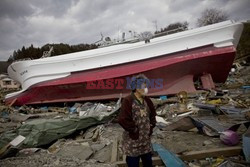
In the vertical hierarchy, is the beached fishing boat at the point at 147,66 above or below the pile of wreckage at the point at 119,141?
above

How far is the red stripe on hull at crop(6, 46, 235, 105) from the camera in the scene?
6.34m

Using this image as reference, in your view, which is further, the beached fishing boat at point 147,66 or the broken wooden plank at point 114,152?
the beached fishing boat at point 147,66

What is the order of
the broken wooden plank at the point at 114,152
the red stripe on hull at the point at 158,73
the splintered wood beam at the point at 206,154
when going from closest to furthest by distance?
1. the splintered wood beam at the point at 206,154
2. the broken wooden plank at the point at 114,152
3. the red stripe on hull at the point at 158,73

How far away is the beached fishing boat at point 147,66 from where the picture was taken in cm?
638

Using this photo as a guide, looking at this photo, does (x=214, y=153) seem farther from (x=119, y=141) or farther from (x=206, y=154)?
(x=119, y=141)

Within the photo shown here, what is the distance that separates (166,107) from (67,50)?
15.4 meters

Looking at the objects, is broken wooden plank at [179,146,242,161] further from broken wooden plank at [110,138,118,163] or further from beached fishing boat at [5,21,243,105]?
beached fishing boat at [5,21,243,105]

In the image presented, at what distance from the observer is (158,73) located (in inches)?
263

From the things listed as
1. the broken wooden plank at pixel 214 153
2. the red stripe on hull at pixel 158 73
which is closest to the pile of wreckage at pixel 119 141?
the broken wooden plank at pixel 214 153

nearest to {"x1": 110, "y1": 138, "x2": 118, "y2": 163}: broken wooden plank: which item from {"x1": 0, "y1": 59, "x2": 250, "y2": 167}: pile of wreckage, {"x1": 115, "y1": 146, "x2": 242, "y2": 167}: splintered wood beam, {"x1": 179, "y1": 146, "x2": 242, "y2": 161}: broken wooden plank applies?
{"x1": 0, "y1": 59, "x2": 250, "y2": 167}: pile of wreckage

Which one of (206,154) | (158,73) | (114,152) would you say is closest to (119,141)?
(114,152)

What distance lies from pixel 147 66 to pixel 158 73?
0.50 m

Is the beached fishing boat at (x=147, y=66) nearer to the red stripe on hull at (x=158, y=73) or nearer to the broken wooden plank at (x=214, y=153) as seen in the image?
the red stripe on hull at (x=158, y=73)

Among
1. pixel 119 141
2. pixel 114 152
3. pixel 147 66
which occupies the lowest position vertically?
pixel 114 152
